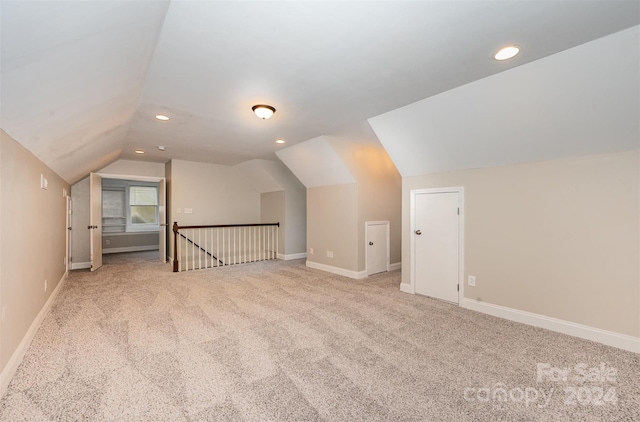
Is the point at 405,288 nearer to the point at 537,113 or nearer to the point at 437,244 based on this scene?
the point at 437,244

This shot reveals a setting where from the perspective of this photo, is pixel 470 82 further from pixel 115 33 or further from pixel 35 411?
pixel 35 411

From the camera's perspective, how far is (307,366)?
2.19 m

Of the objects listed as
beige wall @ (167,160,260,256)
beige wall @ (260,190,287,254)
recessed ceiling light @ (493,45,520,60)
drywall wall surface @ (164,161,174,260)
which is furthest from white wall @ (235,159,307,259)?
recessed ceiling light @ (493,45,520,60)

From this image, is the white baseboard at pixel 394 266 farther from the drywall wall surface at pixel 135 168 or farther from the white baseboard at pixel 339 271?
the drywall wall surface at pixel 135 168

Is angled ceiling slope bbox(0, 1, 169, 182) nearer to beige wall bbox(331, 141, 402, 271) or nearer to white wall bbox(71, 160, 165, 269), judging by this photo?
beige wall bbox(331, 141, 402, 271)

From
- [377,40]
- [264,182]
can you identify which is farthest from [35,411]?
[264,182]

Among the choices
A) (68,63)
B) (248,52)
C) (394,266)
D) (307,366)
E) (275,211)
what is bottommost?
(307,366)

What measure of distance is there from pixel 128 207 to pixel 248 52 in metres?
8.63

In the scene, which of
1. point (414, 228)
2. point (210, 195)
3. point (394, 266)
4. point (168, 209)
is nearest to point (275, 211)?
point (210, 195)

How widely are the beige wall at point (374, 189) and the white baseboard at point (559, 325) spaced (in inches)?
84.2

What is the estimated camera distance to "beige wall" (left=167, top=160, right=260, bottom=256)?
6594mm

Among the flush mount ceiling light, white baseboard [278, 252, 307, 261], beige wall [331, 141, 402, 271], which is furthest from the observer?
white baseboard [278, 252, 307, 261]

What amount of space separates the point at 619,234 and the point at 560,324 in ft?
3.38

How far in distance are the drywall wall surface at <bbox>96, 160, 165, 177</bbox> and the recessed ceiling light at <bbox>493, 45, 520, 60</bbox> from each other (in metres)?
7.31
